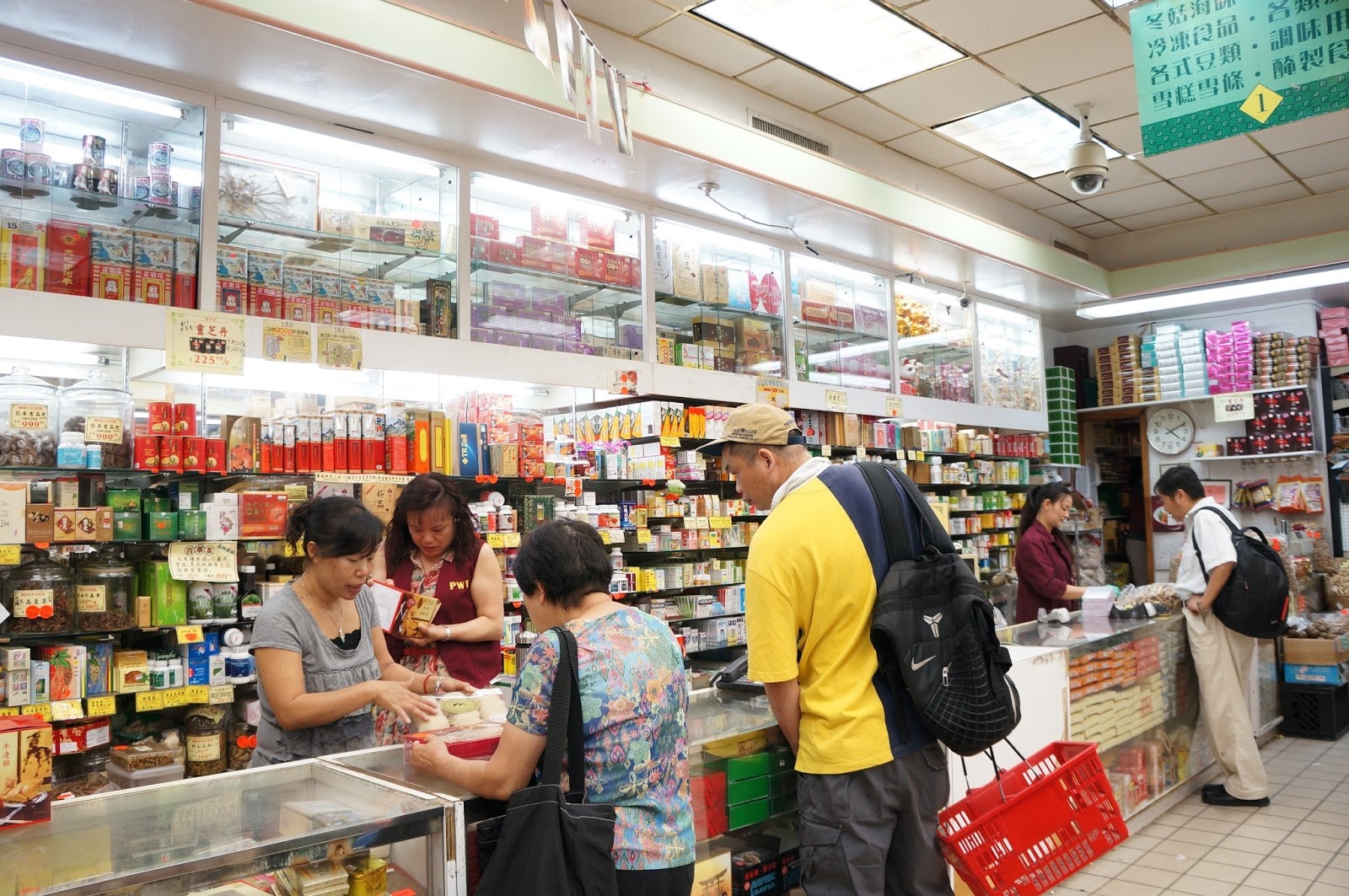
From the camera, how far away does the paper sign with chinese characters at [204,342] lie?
4.14 meters

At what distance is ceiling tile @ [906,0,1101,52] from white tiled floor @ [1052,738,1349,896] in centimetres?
457

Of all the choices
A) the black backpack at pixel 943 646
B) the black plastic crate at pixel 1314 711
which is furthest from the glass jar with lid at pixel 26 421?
the black plastic crate at pixel 1314 711

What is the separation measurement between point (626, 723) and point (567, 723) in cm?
13

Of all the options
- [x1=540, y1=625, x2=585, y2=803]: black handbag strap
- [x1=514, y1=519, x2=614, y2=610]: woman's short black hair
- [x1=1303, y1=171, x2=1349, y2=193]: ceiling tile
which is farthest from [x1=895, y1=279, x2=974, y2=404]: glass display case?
[x1=540, y1=625, x2=585, y2=803]: black handbag strap

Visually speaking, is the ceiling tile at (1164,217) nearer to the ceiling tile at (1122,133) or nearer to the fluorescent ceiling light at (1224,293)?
the fluorescent ceiling light at (1224,293)

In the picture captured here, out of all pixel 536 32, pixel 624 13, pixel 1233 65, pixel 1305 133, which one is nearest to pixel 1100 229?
pixel 1305 133

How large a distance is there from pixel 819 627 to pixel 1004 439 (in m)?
7.57

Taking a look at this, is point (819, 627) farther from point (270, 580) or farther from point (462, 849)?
point (270, 580)

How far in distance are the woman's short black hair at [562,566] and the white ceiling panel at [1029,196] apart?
7583mm

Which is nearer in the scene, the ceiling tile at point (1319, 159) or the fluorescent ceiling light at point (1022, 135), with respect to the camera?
the fluorescent ceiling light at point (1022, 135)

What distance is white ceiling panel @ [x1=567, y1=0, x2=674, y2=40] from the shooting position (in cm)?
537

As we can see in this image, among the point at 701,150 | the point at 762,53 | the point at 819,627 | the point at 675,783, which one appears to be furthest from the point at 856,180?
the point at 675,783

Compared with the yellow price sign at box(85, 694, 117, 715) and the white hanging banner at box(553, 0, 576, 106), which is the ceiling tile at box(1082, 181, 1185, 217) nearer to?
the white hanging banner at box(553, 0, 576, 106)

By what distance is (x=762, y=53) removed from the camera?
5977mm
